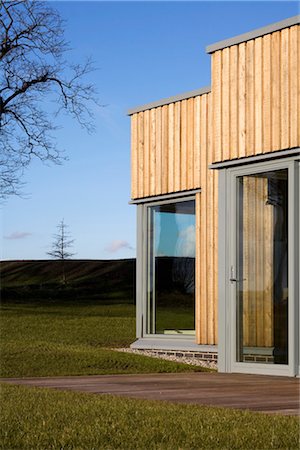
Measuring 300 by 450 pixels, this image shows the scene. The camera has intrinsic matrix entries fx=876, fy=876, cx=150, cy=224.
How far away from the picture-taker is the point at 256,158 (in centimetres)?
851

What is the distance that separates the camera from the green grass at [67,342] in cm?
1012

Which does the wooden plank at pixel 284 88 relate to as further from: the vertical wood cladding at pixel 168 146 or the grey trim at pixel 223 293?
the vertical wood cladding at pixel 168 146

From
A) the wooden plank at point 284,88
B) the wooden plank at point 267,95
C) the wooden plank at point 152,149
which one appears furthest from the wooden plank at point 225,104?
the wooden plank at point 152,149

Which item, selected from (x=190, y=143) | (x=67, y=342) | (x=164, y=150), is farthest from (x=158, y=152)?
(x=67, y=342)

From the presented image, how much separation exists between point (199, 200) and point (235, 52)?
113 inches

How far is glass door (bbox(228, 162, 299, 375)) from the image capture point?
26.7 feet

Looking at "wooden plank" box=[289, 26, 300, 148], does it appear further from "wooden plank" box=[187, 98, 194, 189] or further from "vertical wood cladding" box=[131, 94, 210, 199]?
"wooden plank" box=[187, 98, 194, 189]

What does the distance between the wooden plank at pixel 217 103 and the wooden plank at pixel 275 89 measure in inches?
32.0

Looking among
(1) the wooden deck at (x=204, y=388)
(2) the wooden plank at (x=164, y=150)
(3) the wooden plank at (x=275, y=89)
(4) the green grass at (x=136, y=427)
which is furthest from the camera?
(2) the wooden plank at (x=164, y=150)

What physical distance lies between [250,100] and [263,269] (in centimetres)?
168

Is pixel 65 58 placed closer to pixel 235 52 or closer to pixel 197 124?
pixel 197 124

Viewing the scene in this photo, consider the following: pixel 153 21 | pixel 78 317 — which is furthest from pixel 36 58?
pixel 153 21

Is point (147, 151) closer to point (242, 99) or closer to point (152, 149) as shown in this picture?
point (152, 149)

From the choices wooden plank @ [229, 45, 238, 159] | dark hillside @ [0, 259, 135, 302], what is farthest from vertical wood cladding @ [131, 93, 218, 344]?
dark hillside @ [0, 259, 135, 302]
